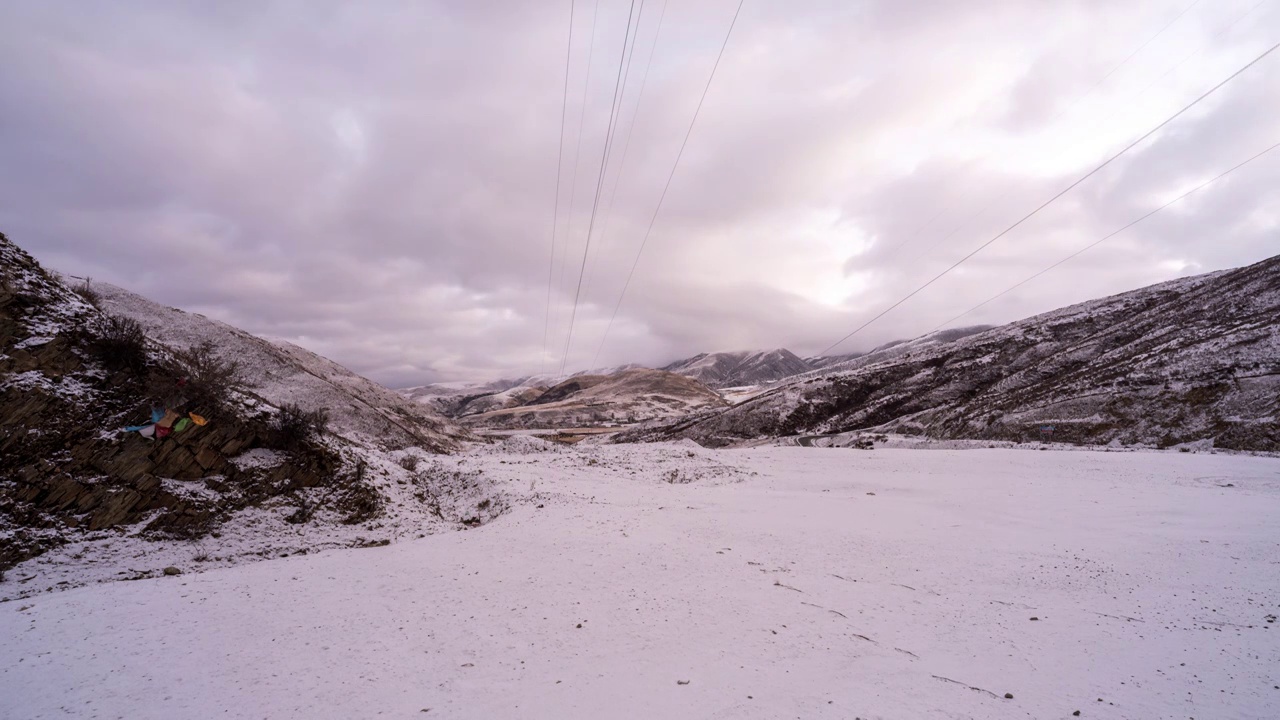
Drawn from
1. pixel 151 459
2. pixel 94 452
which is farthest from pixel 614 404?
pixel 94 452

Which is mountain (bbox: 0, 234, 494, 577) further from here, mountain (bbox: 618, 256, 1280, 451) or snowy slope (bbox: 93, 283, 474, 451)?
mountain (bbox: 618, 256, 1280, 451)

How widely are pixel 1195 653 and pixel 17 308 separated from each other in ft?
76.7

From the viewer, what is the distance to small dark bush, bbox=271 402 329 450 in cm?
1388

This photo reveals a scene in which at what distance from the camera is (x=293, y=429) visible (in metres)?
14.1

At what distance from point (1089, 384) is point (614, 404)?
83862mm

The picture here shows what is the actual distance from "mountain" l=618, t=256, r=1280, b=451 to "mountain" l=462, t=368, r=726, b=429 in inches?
1064

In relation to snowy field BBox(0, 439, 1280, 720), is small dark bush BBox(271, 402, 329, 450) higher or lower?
higher

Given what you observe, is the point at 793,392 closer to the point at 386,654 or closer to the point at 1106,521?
the point at 1106,521

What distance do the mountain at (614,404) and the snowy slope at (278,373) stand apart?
46.9 metres

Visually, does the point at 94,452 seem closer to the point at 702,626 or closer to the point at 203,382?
the point at 203,382

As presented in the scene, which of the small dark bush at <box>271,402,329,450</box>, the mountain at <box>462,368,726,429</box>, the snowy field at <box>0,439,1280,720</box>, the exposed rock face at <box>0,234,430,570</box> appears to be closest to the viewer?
the snowy field at <box>0,439,1280,720</box>

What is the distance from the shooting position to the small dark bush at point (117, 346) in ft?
41.0

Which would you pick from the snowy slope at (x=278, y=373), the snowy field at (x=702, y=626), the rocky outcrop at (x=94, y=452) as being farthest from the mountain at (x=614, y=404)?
the snowy field at (x=702, y=626)

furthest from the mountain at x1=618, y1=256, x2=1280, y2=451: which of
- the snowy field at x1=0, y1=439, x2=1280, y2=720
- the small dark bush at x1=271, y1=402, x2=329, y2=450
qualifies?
the small dark bush at x1=271, y1=402, x2=329, y2=450
